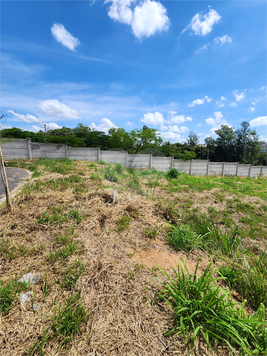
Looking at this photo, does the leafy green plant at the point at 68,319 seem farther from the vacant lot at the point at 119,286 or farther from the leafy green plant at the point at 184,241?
the leafy green plant at the point at 184,241

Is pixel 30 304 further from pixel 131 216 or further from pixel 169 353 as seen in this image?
pixel 131 216

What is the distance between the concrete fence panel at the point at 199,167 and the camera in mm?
13883

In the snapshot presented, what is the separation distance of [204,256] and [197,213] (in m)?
2.11

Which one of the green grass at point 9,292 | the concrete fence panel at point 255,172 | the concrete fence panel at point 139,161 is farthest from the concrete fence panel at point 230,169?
the green grass at point 9,292

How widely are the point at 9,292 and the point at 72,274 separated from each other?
549 millimetres

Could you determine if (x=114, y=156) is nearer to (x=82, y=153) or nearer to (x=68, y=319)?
(x=82, y=153)

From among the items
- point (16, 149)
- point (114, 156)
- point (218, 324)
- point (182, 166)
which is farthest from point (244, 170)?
point (16, 149)

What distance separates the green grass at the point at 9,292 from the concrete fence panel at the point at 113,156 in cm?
1026

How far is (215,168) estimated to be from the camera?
1451 cm

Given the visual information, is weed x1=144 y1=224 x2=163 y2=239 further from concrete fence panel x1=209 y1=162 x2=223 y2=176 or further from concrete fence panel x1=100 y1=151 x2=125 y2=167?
concrete fence panel x1=209 y1=162 x2=223 y2=176

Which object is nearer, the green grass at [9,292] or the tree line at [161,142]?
the green grass at [9,292]

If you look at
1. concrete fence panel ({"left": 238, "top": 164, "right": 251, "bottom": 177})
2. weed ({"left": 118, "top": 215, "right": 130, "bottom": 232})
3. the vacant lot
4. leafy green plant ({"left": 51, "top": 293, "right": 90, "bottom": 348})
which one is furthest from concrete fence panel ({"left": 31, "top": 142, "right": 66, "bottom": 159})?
concrete fence panel ({"left": 238, "top": 164, "right": 251, "bottom": 177})

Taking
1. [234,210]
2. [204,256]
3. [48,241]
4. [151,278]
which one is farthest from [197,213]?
[48,241]

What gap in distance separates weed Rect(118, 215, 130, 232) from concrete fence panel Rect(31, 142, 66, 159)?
9.23m
